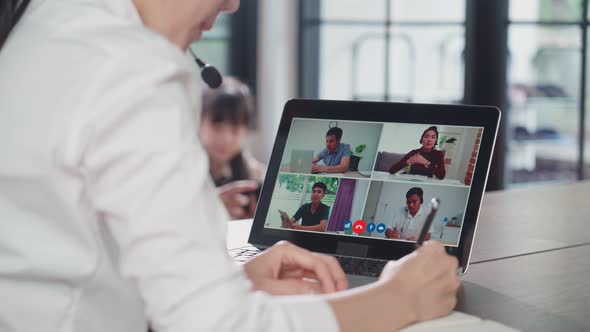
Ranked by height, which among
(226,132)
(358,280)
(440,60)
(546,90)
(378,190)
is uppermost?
(440,60)

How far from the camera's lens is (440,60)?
399cm

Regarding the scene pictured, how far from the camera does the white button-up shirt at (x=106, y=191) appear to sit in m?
0.70

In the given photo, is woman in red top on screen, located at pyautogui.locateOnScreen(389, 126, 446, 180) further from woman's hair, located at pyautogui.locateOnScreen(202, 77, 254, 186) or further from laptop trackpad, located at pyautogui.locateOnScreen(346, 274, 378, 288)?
woman's hair, located at pyautogui.locateOnScreen(202, 77, 254, 186)

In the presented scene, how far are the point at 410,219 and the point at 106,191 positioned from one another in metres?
0.51

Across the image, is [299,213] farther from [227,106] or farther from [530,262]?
[227,106]

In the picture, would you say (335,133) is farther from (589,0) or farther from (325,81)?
(325,81)

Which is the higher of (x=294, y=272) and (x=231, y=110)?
(x=231, y=110)

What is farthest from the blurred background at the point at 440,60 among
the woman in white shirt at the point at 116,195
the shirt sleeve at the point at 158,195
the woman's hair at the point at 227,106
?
the shirt sleeve at the point at 158,195

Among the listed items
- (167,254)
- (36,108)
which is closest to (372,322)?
(167,254)

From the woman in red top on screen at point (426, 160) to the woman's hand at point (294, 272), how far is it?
8.3 inches

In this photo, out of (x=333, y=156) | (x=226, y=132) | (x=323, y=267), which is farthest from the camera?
(x=226, y=132)

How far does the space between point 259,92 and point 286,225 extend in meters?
3.54

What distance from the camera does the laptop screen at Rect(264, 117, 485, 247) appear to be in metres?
1.12

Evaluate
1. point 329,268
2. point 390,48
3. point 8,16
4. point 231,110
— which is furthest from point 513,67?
point 8,16
